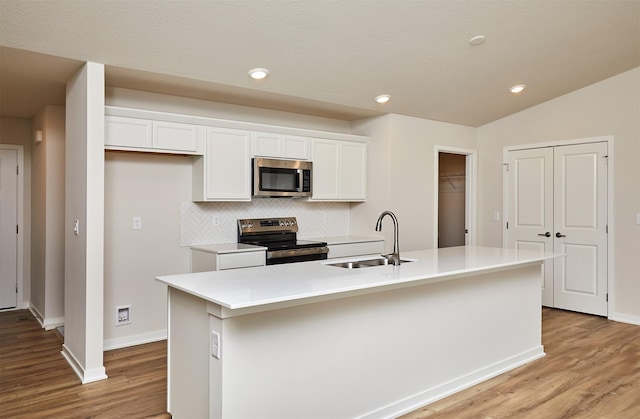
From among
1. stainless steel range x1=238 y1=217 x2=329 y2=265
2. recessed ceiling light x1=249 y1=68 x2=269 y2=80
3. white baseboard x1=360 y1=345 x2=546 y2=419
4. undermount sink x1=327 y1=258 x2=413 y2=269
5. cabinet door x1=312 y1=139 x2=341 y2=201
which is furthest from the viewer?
cabinet door x1=312 y1=139 x2=341 y2=201

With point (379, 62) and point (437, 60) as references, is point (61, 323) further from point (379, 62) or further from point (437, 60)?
point (437, 60)

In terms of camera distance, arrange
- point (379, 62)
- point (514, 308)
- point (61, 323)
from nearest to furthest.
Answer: point (514, 308) < point (379, 62) < point (61, 323)

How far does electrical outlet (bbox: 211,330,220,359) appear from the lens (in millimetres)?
2045

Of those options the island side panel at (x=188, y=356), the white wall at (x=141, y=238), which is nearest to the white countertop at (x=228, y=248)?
the white wall at (x=141, y=238)

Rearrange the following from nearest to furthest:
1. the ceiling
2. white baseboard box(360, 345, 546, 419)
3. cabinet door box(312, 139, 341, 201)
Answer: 1. white baseboard box(360, 345, 546, 419)
2. the ceiling
3. cabinet door box(312, 139, 341, 201)

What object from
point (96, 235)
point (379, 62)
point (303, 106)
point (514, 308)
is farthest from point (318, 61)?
point (514, 308)

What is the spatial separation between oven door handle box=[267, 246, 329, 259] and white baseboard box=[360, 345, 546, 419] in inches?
72.8

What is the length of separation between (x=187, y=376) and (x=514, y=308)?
8.27ft

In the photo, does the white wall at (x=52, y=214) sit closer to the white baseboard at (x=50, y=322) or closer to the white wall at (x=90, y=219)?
the white baseboard at (x=50, y=322)

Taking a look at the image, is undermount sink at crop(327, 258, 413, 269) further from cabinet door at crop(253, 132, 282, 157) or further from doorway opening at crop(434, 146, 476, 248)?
doorway opening at crop(434, 146, 476, 248)

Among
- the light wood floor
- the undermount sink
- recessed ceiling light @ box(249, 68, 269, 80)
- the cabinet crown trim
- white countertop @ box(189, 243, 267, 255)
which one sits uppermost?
recessed ceiling light @ box(249, 68, 269, 80)

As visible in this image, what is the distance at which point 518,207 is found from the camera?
225 inches

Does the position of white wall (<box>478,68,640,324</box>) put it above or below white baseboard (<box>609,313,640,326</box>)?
above

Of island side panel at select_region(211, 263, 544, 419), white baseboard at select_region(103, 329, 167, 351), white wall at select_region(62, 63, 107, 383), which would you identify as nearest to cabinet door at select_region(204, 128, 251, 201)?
white wall at select_region(62, 63, 107, 383)
